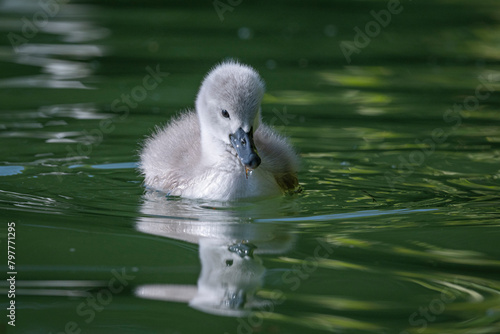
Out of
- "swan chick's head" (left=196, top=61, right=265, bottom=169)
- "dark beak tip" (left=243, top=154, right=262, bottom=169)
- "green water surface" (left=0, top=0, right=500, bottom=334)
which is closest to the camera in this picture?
"green water surface" (left=0, top=0, right=500, bottom=334)

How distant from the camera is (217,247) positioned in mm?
5105

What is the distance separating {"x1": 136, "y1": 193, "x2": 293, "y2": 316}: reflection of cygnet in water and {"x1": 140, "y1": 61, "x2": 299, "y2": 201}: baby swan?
19cm

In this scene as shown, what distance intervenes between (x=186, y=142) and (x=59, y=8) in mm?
6975

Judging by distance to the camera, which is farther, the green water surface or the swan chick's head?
the swan chick's head

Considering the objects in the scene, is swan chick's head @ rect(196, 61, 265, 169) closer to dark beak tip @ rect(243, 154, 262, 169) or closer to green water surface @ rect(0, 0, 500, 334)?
dark beak tip @ rect(243, 154, 262, 169)

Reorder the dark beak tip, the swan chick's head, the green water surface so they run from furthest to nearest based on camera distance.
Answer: the swan chick's head < the dark beak tip < the green water surface

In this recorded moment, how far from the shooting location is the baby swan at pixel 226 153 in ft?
19.5

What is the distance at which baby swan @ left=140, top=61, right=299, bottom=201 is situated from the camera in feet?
19.5

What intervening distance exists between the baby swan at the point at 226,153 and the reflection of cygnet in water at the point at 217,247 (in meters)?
0.19

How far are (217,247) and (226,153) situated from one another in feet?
3.91

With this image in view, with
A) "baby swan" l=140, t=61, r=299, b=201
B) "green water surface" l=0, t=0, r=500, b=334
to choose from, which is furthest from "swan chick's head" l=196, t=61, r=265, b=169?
"green water surface" l=0, t=0, r=500, b=334

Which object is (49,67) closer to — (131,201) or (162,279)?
(131,201)

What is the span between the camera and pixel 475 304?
4.37 metres

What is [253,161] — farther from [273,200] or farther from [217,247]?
[217,247]
